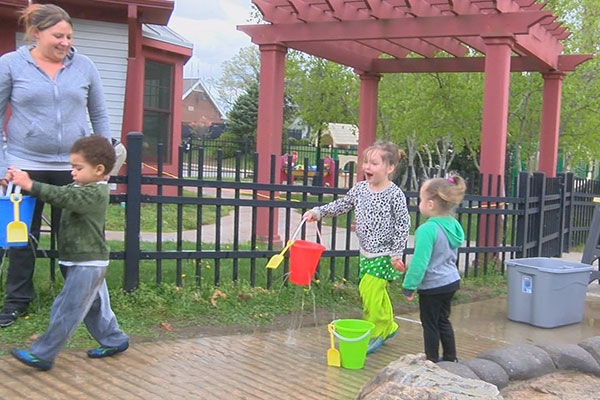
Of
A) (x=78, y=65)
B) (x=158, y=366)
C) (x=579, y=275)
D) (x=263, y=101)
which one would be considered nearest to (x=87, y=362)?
(x=158, y=366)

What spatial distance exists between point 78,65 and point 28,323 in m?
1.78

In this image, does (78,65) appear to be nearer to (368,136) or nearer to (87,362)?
(87,362)

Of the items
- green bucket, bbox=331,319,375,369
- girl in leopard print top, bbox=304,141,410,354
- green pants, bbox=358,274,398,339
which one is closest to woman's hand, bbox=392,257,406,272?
girl in leopard print top, bbox=304,141,410,354

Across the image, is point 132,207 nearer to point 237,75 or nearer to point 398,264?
point 398,264

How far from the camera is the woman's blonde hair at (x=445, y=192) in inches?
167

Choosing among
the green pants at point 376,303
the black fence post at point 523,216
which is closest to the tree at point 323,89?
the black fence post at point 523,216

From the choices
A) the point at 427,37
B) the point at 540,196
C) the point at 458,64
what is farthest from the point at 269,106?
the point at 458,64

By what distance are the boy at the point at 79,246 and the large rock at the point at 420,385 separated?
170 cm

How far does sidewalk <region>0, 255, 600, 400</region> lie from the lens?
359 centimetres

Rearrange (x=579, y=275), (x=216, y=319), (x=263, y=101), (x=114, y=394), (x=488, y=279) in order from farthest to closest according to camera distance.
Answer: (x=263, y=101)
(x=488, y=279)
(x=579, y=275)
(x=216, y=319)
(x=114, y=394)

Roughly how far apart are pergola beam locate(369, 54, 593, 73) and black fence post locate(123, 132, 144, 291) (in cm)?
760

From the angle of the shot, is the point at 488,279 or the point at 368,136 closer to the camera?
the point at 488,279

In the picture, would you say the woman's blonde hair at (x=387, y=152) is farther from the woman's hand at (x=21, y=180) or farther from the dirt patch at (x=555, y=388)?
the woman's hand at (x=21, y=180)

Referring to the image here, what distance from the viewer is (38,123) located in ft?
13.7
